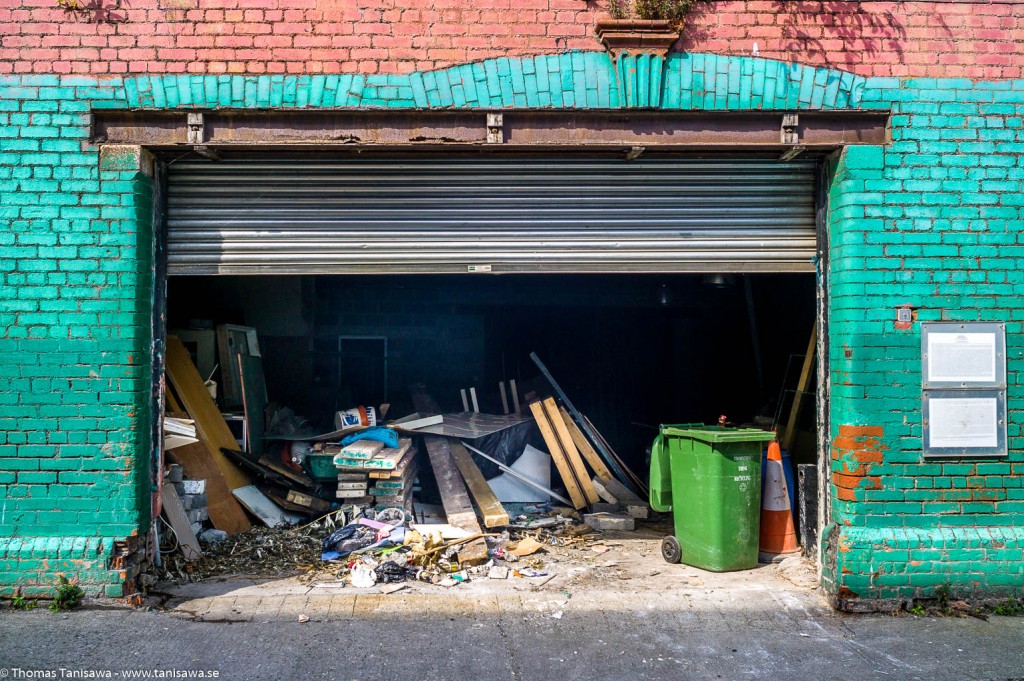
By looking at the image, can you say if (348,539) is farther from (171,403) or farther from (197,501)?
(171,403)

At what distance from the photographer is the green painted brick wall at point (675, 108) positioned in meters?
5.45

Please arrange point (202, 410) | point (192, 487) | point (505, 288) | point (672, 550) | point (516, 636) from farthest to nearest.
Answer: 1. point (505, 288)
2. point (202, 410)
3. point (192, 487)
4. point (672, 550)
5. point (516, 636)

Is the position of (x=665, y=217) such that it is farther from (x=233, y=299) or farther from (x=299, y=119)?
(x=233, y=299)

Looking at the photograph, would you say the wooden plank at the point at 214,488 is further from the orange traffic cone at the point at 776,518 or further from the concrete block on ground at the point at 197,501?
the orange traffic cone at the point at 776,518

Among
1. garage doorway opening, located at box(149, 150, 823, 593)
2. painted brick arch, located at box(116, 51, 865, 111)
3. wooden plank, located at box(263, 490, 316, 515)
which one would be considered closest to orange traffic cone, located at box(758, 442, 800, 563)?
garage doorway opening, located at box(149, 150, 823, 593)

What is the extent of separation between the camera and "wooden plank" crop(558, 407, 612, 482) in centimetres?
881

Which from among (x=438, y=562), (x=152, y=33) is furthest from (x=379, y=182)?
(x=438, y=562)

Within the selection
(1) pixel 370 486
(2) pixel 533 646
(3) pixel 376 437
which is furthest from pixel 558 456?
(2) pixel 533 646

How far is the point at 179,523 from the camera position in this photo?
6.43 metres

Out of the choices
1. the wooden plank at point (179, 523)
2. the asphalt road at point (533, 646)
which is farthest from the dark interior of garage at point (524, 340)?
the asphalt road at point (533, 646)

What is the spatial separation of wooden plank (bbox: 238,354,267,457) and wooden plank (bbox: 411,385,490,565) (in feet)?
6.22

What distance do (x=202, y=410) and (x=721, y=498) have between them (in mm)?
5070

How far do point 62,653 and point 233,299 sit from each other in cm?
619

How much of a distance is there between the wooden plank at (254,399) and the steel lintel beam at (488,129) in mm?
3810
